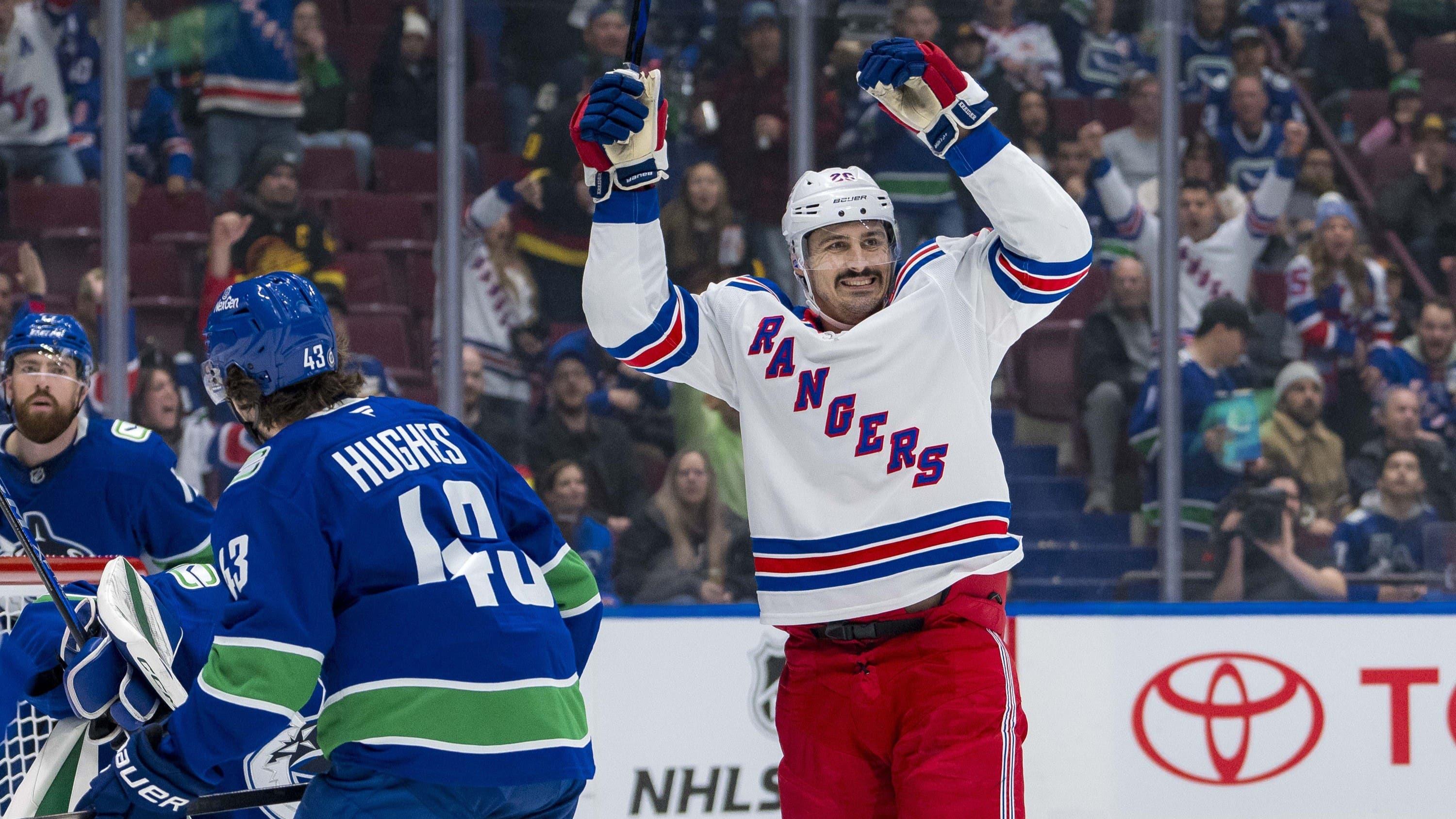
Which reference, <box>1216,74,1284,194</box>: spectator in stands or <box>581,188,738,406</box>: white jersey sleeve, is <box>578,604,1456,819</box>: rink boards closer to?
<box>581,188,738,406</box>: white jersey sleeve

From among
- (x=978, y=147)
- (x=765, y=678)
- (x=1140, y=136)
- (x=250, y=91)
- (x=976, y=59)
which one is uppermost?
(x=976, y=59)

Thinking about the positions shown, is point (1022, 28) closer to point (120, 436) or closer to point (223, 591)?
point (120, 436)

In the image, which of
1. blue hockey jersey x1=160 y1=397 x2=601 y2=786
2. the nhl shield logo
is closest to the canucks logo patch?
blue hockey jersey x1=160 y1=397 x2=601 y2=786

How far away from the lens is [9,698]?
241 centimetres

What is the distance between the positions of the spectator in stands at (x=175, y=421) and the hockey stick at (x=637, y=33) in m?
2.81

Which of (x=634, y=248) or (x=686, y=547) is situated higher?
(x=634, y=248)

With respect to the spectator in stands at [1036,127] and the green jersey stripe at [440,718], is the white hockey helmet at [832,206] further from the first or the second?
the spectator in stands at [1036,127]

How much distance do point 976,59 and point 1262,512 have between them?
159 centimetres

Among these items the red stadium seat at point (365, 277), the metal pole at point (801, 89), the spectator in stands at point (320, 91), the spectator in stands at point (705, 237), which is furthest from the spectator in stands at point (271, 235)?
the metal pole at point (801, 89)

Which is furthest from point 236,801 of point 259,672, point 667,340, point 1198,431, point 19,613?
point 1198,431

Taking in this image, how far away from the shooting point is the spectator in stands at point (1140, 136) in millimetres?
5109

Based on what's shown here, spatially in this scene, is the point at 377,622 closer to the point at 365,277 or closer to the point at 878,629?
the point at 878,629

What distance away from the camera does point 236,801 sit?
205cm

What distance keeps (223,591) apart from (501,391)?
8.64ft
